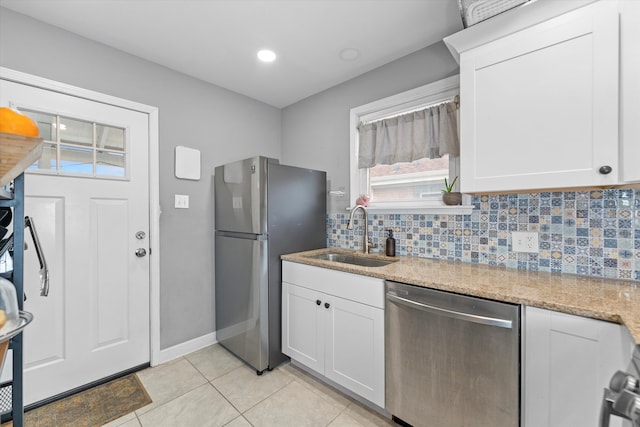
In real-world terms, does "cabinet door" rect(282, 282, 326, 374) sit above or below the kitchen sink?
below

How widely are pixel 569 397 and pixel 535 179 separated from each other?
3.04 ft

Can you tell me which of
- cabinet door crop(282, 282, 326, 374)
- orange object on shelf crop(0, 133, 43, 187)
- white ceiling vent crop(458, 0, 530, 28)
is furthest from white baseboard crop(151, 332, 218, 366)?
white ceiling vent crop(458, 0, 530, 28)

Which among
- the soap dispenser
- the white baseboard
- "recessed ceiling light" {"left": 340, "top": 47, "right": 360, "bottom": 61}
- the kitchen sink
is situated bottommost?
the white baseboard

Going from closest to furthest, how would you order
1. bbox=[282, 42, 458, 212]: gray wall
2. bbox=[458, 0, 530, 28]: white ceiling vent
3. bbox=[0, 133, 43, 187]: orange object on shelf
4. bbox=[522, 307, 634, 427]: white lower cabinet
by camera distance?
bbox=[0, 133, 43, 187]: orange object on shelf → bbox=[522, 307, 634, 427]: white lower cabinet → bbox=[458, 0, 530, 28]: white ceiling vent → bbox=[282, 42, 458, 212]: gray wall

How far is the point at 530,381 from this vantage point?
1116mm

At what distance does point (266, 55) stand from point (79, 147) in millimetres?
1478

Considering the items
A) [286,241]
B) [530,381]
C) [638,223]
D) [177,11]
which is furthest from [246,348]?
[638,223]

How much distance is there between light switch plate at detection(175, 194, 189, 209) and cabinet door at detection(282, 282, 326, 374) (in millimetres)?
1094

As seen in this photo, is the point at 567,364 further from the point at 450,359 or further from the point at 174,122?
the point at 174,122

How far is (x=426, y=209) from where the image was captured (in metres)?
2.01

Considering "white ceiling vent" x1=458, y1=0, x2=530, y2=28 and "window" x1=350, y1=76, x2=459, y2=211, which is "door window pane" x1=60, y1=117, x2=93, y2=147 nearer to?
"window" x1=350, y1=76, x2=459, y2=211

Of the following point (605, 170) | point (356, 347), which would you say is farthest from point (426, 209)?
point (356, 347)

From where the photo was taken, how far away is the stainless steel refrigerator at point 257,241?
2092 millimetres

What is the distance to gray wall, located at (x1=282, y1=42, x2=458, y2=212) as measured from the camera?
2.07m
